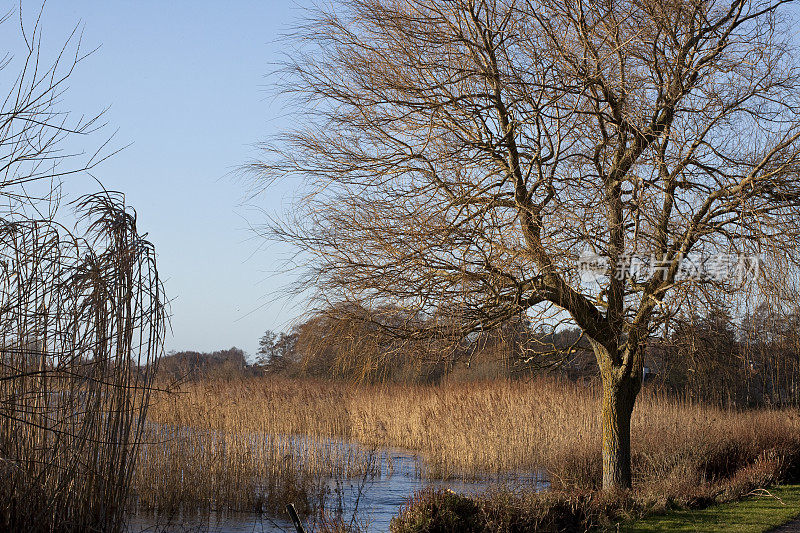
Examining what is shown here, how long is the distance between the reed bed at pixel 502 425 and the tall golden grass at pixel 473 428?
0.03m

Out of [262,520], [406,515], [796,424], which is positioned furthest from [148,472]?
[796,424]

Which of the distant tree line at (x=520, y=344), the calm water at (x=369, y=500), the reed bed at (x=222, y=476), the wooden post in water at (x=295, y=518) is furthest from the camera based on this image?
the reed bed at (x=222, y=476)

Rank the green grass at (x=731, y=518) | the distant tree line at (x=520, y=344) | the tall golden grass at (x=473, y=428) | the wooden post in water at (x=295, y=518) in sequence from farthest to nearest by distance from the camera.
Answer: the tall golden grass at (x=473, y=428) → the green grass at (x=731, y=518) → the distant tree line at (x=520, y=344) → the wooden post in water at (x=295, y=518)

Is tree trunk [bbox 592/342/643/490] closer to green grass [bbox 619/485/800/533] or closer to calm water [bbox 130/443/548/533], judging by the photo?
green grass [bbox 619/485/800/533]

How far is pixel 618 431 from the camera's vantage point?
28.0 ft

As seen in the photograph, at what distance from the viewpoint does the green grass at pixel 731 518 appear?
23.6ft

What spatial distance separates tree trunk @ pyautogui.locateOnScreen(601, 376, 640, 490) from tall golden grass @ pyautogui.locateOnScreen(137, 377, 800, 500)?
2.68 feet

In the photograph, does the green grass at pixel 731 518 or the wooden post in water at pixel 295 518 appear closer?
the wooden post in water at pixel 295 518

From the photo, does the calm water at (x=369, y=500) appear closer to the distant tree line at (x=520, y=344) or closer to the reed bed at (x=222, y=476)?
the reed bed at (x=222, y=476)

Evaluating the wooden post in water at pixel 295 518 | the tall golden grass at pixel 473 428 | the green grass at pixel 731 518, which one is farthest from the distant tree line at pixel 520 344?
the wooden post in water at pixel 295 518

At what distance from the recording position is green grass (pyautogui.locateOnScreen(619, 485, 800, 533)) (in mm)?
7195

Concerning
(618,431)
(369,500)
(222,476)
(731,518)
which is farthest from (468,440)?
(731,518)

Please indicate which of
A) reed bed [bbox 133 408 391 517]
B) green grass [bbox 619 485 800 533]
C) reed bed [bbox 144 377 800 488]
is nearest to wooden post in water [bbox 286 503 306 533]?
reed bed [bbox 133 408 391 517]

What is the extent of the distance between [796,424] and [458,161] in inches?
393
